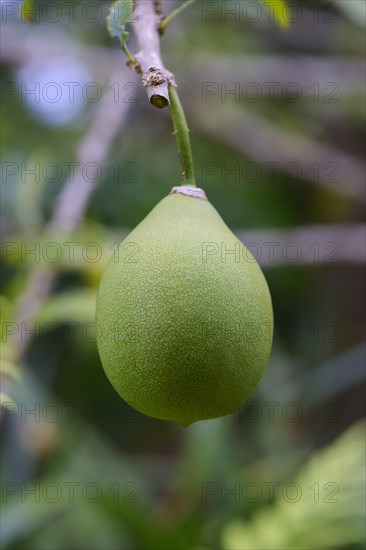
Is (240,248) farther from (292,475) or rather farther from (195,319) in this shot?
(292,475)

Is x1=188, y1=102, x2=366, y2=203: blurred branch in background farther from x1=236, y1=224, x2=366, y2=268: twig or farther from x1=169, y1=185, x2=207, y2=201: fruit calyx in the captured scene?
x1=169, y1=185, x2=207, y2=201: fruit calyx

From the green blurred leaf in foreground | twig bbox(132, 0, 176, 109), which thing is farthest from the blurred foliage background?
twig bbox(132, 0, 176, 109)

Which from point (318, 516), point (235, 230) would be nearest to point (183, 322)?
point (318, 516)

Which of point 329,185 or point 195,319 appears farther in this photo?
point 329,185

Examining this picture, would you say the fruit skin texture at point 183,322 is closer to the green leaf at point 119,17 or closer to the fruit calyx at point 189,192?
the fruit calyx at point 189,192

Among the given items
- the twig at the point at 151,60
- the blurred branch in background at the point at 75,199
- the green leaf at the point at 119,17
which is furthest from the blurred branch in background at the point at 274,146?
the green leaf at the point at 119,17

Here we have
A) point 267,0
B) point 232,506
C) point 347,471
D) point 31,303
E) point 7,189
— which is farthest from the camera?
point 7,189

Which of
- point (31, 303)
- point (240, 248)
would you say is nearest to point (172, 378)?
point (240, 248)
